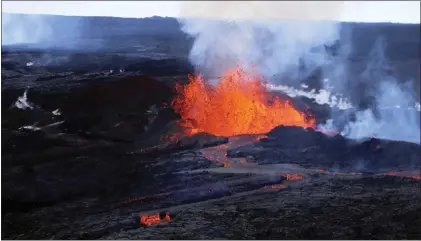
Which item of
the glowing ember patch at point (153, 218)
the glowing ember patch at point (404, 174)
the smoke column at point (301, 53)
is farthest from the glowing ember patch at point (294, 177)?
the glowing ember patch at point (153, 218)

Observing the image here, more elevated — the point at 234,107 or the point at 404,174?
the point at 234,107

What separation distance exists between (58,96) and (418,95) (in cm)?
297

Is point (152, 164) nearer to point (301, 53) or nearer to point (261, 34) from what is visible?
point (261, 34)

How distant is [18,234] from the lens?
127 inches

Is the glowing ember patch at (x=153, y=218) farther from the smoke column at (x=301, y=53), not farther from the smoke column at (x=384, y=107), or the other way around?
the smoke column at (x=384, y=107)

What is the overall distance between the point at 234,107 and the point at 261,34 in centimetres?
63

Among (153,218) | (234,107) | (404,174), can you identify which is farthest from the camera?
(404,174)

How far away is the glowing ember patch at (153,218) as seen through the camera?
3.33 m

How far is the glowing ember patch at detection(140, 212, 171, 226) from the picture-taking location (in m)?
3.33

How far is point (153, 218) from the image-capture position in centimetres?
335

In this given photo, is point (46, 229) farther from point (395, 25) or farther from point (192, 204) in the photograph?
point (395, 25)

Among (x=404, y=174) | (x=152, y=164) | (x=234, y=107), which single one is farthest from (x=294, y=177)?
(x=152, y=164)

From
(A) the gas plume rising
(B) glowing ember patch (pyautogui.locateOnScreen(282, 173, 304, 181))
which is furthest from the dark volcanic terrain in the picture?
(A) the gas plume rising

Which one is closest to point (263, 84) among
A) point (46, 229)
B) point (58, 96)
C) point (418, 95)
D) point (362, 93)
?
point (362, 93)
